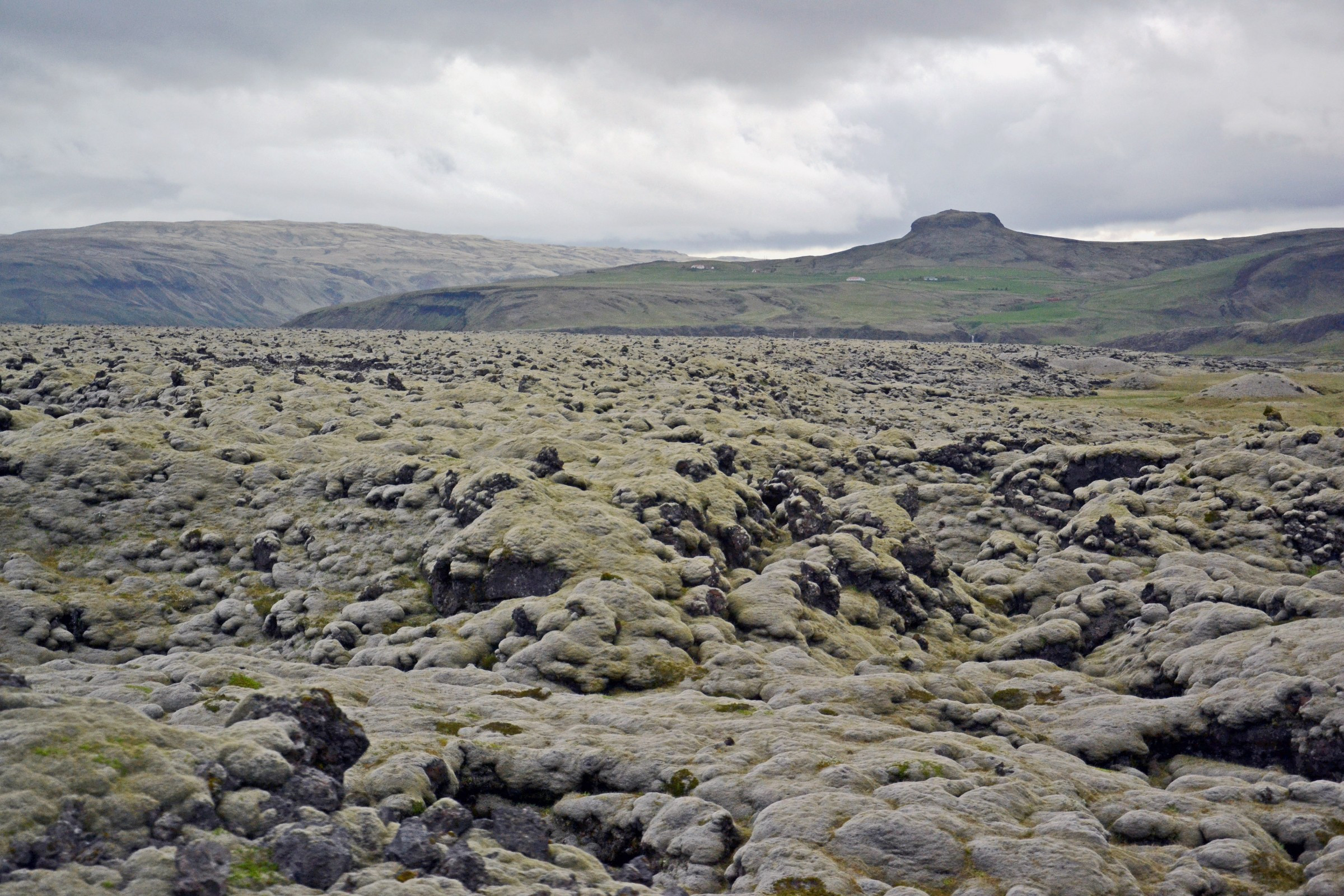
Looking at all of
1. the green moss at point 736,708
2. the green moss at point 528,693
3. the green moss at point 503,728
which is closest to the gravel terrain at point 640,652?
the green moss at point 528,693

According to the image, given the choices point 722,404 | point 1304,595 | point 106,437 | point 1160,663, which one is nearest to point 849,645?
point 1160,663

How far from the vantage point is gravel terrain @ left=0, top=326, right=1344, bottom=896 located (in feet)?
61.6

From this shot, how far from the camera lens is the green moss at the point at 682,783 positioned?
75.0 feet

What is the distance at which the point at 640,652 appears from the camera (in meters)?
32.3

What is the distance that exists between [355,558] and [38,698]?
23.0 m

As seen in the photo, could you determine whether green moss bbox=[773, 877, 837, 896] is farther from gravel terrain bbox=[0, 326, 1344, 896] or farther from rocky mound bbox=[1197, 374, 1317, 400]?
rocky mound bbox=[1197, 374, 1317, 400]

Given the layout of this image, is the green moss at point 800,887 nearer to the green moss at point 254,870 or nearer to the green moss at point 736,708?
the green moss at point 736,708

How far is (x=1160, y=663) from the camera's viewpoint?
1330 inches

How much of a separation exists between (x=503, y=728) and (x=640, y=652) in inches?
303

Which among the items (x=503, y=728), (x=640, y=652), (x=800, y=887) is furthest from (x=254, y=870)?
(x=640, y=652)

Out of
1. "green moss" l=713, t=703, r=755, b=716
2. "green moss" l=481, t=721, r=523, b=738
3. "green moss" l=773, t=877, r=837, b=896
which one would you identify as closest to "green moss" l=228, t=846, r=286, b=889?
"green moss" l=481, t=721, r=523, b=738

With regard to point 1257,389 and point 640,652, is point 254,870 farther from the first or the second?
point 1257,389

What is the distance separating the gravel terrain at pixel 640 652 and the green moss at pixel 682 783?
0.42 feet

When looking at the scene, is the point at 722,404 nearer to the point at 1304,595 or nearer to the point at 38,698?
the point at 1304,595
